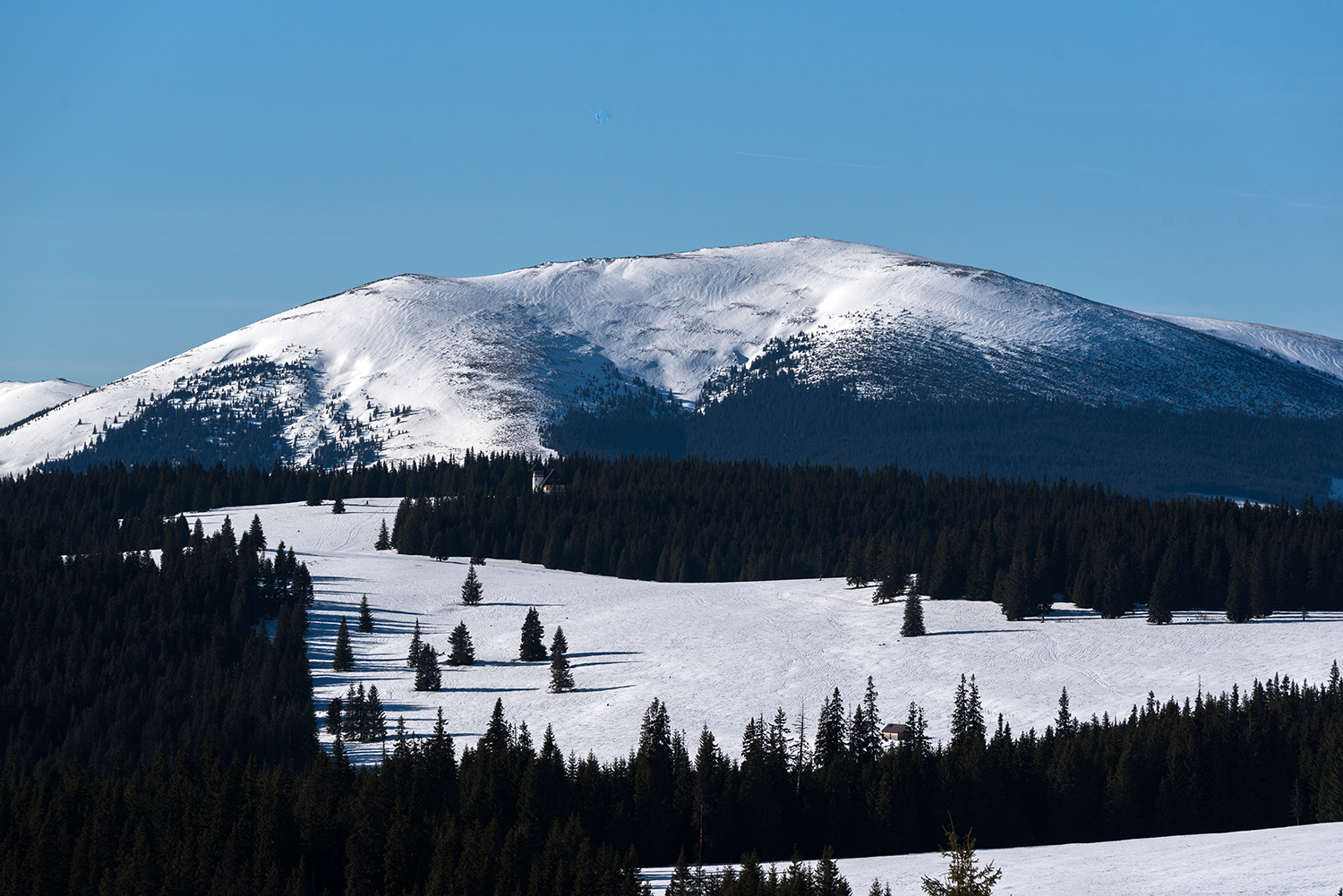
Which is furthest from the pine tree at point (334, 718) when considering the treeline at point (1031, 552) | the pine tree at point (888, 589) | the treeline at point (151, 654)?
the treeline at point (1031, 552)

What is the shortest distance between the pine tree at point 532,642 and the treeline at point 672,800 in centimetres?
4402

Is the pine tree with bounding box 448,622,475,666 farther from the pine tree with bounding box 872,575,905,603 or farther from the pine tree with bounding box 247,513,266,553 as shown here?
the pine tree with bounding box 247,513,266,553

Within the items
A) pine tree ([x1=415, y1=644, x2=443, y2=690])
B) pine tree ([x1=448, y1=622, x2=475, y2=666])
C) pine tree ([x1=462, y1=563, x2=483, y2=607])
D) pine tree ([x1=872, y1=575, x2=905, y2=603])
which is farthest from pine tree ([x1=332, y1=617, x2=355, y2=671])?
pine tree ([x1=872, y1=575, x2=905, y2=603])

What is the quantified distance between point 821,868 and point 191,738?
70.5 metres

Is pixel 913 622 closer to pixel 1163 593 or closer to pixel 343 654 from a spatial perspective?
pixel 1163 593

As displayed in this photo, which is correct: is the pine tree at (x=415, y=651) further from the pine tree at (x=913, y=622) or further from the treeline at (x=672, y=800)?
the pine tree at (x=913, y=622)

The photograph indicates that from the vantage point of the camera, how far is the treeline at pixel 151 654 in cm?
11919

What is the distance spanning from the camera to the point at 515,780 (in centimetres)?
8425

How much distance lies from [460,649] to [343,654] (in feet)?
34.4

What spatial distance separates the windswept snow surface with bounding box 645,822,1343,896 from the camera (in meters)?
59.5

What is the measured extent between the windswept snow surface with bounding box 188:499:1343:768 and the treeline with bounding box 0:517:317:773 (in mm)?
4571

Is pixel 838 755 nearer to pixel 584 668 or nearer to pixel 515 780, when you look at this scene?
pixel 515 780

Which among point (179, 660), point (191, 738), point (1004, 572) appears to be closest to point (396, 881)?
point (191, 738)

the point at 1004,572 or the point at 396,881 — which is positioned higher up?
the point at 1004,572
